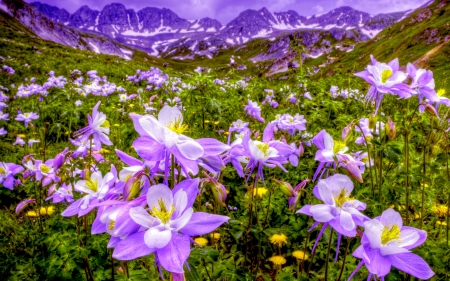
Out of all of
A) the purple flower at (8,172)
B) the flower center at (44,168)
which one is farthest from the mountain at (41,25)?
the flower center at (44,168)

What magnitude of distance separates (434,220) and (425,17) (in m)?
59.7

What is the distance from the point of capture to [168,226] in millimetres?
961

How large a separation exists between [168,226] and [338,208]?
68cm

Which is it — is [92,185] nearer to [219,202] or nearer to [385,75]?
[219,202]

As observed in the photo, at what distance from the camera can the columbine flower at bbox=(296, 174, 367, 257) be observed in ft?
3.85

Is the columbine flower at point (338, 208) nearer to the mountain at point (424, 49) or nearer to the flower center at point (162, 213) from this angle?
the flower center at point (162, 213)

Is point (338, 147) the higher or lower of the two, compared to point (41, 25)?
lower

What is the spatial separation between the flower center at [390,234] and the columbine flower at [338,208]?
0.27 feet

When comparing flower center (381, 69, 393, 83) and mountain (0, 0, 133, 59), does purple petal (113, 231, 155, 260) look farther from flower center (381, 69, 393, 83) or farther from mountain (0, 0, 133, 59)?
mountain (0, 0, 133, 59)

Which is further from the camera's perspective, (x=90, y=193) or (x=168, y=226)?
(x=90, y=193)

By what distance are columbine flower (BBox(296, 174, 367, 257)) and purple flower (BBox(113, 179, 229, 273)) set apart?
0.45 m

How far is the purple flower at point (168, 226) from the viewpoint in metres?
0.87

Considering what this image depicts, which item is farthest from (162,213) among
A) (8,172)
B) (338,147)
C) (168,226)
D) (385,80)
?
(8,172)

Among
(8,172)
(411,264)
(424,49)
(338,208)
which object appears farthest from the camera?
(424,49)
